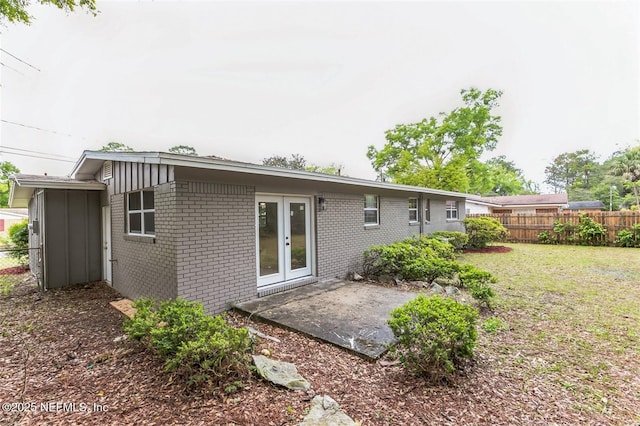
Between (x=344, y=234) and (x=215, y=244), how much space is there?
3.85 meters

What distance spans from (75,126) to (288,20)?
72.2 feet

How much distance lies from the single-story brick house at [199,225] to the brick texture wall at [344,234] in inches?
1.1

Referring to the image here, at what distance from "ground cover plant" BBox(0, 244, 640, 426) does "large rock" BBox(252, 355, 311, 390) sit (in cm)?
8

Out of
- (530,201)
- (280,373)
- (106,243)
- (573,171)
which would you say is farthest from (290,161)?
(573,171)

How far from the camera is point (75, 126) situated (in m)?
23.7

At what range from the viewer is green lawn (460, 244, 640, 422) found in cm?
295

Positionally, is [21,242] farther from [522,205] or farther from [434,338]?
[522,205]

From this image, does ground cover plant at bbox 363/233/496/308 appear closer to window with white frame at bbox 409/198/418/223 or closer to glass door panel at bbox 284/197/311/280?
glass door panel at bbox 284/197/311/280

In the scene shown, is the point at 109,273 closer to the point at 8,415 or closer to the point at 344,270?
the point at 8,415

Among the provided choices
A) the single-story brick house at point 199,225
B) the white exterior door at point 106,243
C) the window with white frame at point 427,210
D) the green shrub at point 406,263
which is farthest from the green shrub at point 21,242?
the window with white frame at point 427,210

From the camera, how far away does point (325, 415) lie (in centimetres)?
242

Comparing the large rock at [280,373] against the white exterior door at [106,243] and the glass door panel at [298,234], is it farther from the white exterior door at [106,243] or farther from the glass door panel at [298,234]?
the white exterior door at [106,243]

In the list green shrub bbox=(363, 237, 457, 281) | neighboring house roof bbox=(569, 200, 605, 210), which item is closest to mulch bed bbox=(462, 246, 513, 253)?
green shrub bbox=(363, 237, 457, 281)

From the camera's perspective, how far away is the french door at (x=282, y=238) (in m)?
6.04
